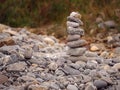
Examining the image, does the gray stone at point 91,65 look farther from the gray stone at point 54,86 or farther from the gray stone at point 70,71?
the gray stone at point 54,86

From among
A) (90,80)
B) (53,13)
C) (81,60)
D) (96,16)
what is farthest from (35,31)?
(90,80)

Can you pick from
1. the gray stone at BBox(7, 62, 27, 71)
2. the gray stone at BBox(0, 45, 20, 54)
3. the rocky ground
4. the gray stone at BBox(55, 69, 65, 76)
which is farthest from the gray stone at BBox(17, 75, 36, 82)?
the gray stone at BBox(0, 45, 20, 54)

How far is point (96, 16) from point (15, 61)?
9.89 ft

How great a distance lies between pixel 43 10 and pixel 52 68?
3.26 meters

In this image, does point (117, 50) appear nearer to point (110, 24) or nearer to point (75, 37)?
point (110, 24)

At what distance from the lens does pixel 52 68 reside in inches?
222

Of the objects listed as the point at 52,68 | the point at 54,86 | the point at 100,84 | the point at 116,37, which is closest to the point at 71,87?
the point at 54,86

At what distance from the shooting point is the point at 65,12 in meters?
8.42

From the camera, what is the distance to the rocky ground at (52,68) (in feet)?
17.0

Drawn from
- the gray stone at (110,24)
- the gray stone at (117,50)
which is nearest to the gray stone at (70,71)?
the gray stone at (117,50)

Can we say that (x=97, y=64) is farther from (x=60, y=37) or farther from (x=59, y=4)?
(x=59, y=4)

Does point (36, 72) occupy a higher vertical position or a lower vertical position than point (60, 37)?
lower

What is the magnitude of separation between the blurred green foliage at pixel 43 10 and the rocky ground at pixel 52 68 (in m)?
1.49

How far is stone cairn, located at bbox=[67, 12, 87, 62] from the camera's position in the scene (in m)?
6.07
